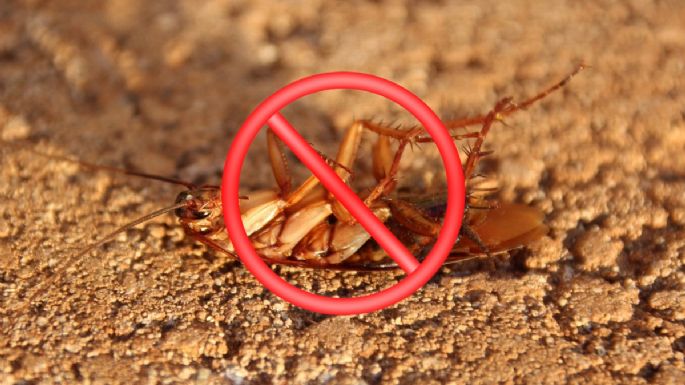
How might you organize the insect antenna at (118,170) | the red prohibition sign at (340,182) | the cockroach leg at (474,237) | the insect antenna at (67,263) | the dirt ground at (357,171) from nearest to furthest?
1. the red prohibition sign at (340,182)
2. the dirt ground at (357,171)
3. the insect antenna at (67,263)
4. the cockroach leg at (474,237)
5. the insect antenna at (118,170)

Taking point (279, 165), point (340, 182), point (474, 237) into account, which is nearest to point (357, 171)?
point (279, 165)

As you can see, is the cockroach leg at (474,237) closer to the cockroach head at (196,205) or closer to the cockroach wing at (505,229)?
the cockroach wing at (505,229)

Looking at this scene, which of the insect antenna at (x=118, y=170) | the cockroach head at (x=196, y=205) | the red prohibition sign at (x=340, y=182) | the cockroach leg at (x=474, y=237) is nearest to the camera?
the red prohibition sign at (x=340, y=182)

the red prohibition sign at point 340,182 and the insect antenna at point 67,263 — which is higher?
the insect antenna at point 67,263

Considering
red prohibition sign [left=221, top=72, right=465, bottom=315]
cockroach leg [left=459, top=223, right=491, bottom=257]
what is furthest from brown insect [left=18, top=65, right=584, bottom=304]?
red prohibition sign [left=221, top=72, right=465, bottom=315]

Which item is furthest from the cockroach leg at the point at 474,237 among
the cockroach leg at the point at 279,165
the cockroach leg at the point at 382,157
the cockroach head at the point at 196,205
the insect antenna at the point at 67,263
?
the insect antenna at the point at 67,263

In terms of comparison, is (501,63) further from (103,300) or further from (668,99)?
(103,300)
